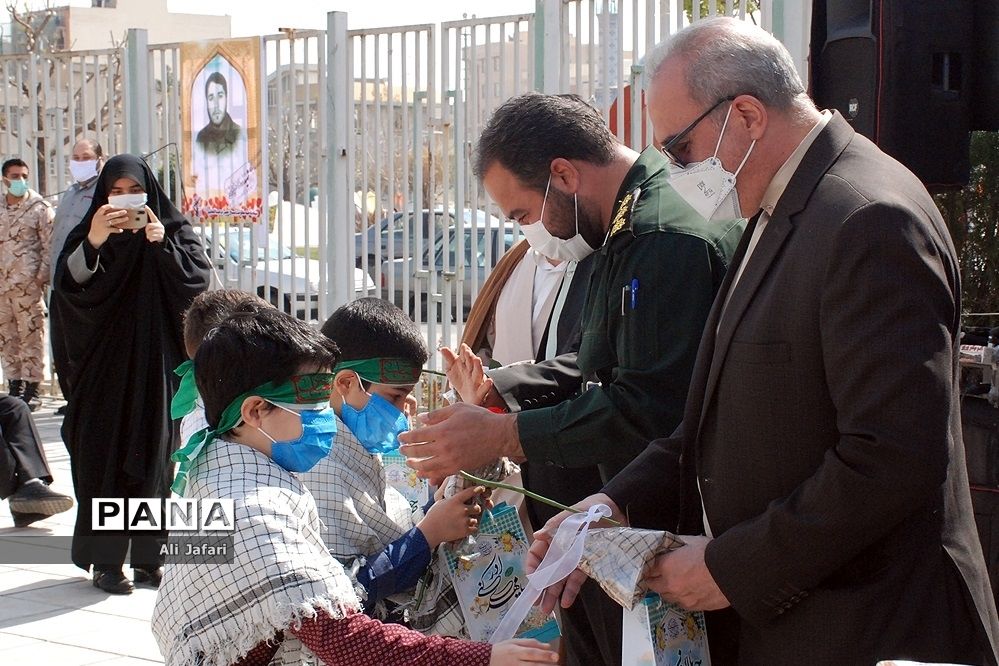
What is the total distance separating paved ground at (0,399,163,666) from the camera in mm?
5117

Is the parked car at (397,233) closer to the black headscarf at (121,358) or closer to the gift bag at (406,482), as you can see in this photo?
the black headscarf at (121,358)

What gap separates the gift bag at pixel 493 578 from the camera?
3.07 m

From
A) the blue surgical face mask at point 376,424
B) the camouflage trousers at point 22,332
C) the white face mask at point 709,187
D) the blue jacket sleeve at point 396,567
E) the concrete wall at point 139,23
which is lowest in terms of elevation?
the camouflage trousers at point 22,332

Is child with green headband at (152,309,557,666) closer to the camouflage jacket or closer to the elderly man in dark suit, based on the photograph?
the elderly man in dark suit

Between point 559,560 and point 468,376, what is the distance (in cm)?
110

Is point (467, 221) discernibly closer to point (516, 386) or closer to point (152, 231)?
point (152, 231)

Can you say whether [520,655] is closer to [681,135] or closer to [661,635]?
[661,635]

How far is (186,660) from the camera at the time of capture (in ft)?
8.03

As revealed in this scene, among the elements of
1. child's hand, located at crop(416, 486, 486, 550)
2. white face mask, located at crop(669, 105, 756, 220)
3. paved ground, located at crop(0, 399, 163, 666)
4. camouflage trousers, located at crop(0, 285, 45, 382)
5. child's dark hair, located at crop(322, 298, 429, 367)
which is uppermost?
white face mask, located at crop(669, 105, 756, 220)

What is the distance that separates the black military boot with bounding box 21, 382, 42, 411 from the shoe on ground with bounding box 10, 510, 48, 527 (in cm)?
408

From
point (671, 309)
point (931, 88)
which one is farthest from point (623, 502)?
point (931, 88)

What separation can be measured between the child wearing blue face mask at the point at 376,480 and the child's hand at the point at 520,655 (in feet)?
2.08

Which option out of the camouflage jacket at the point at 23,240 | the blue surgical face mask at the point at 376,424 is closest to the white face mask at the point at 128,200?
the blue surgical face mask at the point at 376,424

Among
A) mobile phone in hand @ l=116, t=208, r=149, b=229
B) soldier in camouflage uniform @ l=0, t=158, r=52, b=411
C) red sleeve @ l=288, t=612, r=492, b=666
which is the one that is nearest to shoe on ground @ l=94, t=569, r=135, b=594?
mobile phone in hand @ l=116, t=208, r=149, b=229
